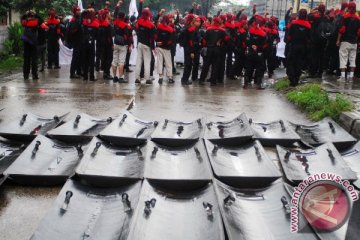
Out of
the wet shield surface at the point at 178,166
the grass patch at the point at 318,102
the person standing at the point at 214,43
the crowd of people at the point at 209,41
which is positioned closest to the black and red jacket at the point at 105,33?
the crowd of people at the point at 209,41

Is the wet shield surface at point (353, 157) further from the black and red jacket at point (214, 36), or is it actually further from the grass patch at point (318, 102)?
the black and red jacket at point (214, 36)

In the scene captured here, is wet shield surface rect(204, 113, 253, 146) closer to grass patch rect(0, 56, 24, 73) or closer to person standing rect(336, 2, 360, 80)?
person standing rect(336, 2, 360, 80)

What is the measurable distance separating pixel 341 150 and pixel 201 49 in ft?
23.8

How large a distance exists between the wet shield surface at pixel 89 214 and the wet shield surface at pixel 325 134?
3.01 meters

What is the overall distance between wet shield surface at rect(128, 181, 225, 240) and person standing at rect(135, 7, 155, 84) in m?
7.82

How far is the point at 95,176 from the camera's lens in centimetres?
412

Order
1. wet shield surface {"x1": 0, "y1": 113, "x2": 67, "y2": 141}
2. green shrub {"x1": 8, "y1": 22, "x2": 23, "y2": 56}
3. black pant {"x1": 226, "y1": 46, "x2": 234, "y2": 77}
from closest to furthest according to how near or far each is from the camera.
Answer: wet shield surface {"x1": 0, "y1": 113, "x2": 67, "y2": 141} → black pant {"x1": 226, "y1": 46, "x2": 234, "y2": 77} → green shrub {"x1": 8, "y1": 22, "x2": 23, "y2": 56}

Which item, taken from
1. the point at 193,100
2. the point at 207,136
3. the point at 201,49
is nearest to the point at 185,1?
the point at 201,49

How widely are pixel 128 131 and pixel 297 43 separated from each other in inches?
239

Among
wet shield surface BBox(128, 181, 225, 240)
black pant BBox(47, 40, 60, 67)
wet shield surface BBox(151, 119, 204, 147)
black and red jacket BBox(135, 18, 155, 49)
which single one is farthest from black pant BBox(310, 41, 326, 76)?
wet shield surface BBox(128, 181, 225, 240)

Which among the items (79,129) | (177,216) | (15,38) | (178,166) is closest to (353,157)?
(178,166)

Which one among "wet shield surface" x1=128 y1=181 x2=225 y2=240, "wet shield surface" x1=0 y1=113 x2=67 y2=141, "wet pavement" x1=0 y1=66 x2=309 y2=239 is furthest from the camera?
"wet pavement" x1=0 y1=66 x2=309 y2=239

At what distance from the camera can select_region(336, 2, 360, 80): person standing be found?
10867 millimetres

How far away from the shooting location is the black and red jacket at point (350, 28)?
10.9m
